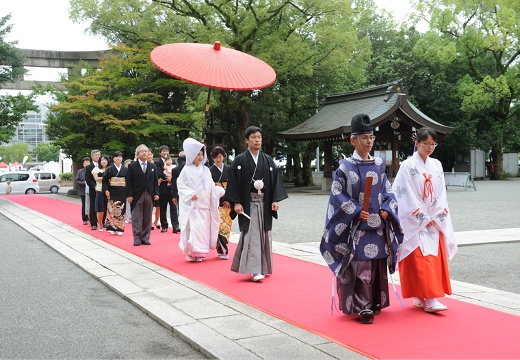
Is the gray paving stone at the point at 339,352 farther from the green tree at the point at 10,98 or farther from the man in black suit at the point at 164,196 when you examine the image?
the green tree at the point at 10,98

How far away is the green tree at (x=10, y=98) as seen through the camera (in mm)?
24734

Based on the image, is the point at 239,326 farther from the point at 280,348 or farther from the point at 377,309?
the point at 377,309

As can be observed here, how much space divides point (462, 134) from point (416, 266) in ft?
108

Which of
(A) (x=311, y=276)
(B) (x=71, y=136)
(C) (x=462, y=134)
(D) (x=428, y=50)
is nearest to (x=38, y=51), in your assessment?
(B) (x=71, y=136)

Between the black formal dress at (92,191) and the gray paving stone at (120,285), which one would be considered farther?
the black formal dress at (92,191)

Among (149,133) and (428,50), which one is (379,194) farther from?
(428,50)

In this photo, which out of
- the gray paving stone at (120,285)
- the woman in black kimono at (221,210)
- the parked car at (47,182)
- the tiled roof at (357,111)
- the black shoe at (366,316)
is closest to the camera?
the black shoe at (366,316)

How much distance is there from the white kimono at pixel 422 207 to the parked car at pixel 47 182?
109ft

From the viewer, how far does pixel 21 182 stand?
34125 mm

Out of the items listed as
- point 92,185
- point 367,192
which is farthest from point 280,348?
point 92,185

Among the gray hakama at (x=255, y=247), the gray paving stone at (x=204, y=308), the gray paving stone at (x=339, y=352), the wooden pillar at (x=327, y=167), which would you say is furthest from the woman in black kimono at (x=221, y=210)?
the wooden pillar at (x=327, y=167)

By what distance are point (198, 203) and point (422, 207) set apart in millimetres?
4014

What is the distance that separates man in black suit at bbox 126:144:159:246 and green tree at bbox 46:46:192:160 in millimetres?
11924

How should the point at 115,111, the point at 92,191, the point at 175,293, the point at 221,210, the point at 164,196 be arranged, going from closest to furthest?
the point at 175,293 < the point at 221,210 < the point at 164,196 < the point at 92,191 < the point at 115,111
